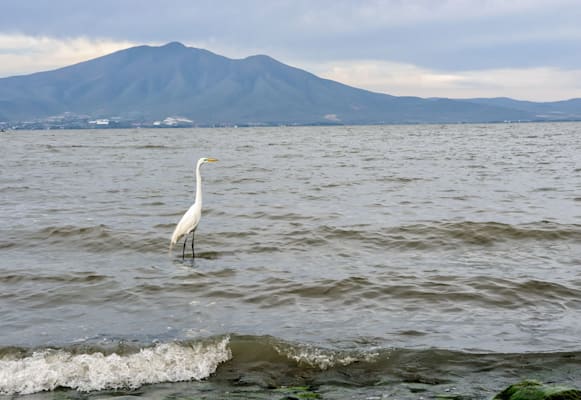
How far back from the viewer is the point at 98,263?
41.1 feet

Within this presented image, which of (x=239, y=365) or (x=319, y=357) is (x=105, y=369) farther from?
(x=319, y=357)

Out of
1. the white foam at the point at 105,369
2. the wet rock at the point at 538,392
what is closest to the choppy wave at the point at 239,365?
the white foam at the point at 105,369

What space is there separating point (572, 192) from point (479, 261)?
1119 centimetres

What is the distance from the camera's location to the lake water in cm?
671

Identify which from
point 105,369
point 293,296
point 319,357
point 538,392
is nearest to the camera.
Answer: point 538,392

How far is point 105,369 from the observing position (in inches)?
267

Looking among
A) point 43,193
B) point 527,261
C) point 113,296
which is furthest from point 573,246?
point 43,193

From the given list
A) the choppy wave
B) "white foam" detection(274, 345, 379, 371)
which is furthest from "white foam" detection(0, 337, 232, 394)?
"white foam" detection(274, 345, 379, 371)

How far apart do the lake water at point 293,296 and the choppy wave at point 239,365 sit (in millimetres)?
22

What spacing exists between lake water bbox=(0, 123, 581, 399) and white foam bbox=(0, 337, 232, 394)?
0.02 m

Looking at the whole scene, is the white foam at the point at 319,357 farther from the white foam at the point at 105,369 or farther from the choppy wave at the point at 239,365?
the white foam at the point at 105,369

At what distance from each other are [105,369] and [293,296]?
12.4ft

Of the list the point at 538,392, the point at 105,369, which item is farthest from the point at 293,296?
the point at 538,392

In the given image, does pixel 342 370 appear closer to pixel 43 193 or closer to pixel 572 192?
pixel 572 192
